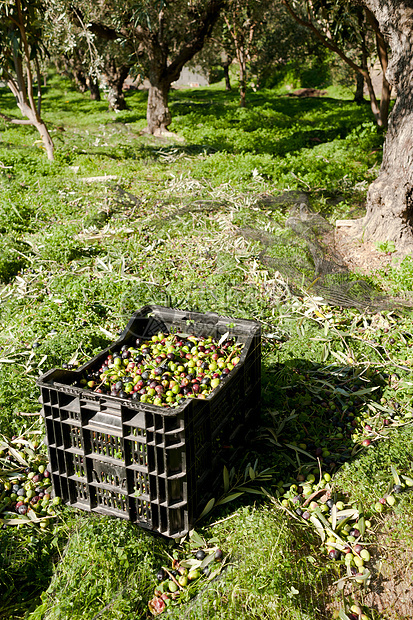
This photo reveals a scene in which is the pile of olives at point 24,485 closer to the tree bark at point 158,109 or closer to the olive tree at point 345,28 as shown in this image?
the olive tree at point 345,28

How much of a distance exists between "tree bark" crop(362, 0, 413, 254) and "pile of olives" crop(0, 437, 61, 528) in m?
5.31

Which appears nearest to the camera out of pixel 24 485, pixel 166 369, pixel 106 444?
pixel 106 444

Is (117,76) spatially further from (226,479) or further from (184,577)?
(184,577)

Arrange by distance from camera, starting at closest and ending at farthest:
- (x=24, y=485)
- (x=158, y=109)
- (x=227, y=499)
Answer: (x=227, y=499), (x=24, y=485), (x=158, y=109)

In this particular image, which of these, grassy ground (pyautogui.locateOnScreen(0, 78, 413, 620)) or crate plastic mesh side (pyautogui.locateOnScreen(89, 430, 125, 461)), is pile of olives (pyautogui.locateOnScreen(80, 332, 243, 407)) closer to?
crate plastic mesh side (pyautogui.locateOnScreen(89, 430, 125, 461))

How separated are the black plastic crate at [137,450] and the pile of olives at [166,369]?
205 millimetres

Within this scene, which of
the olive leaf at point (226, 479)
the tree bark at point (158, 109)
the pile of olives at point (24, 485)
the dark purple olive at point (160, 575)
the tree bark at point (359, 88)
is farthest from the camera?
the tree bark at point (359, 88)

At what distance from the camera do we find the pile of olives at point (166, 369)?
12.4 feet

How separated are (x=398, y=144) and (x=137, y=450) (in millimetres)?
5910

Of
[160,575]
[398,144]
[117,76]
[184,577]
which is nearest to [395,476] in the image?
[184,577]

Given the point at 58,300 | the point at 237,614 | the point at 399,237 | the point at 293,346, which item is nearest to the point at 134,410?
the point at 237,614

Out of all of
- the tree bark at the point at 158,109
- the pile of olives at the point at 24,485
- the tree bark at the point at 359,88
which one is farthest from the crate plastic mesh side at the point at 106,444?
the tree bark at the point at 359,88

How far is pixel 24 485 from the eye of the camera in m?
3.94

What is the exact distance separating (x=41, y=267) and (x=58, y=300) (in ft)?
3.84
